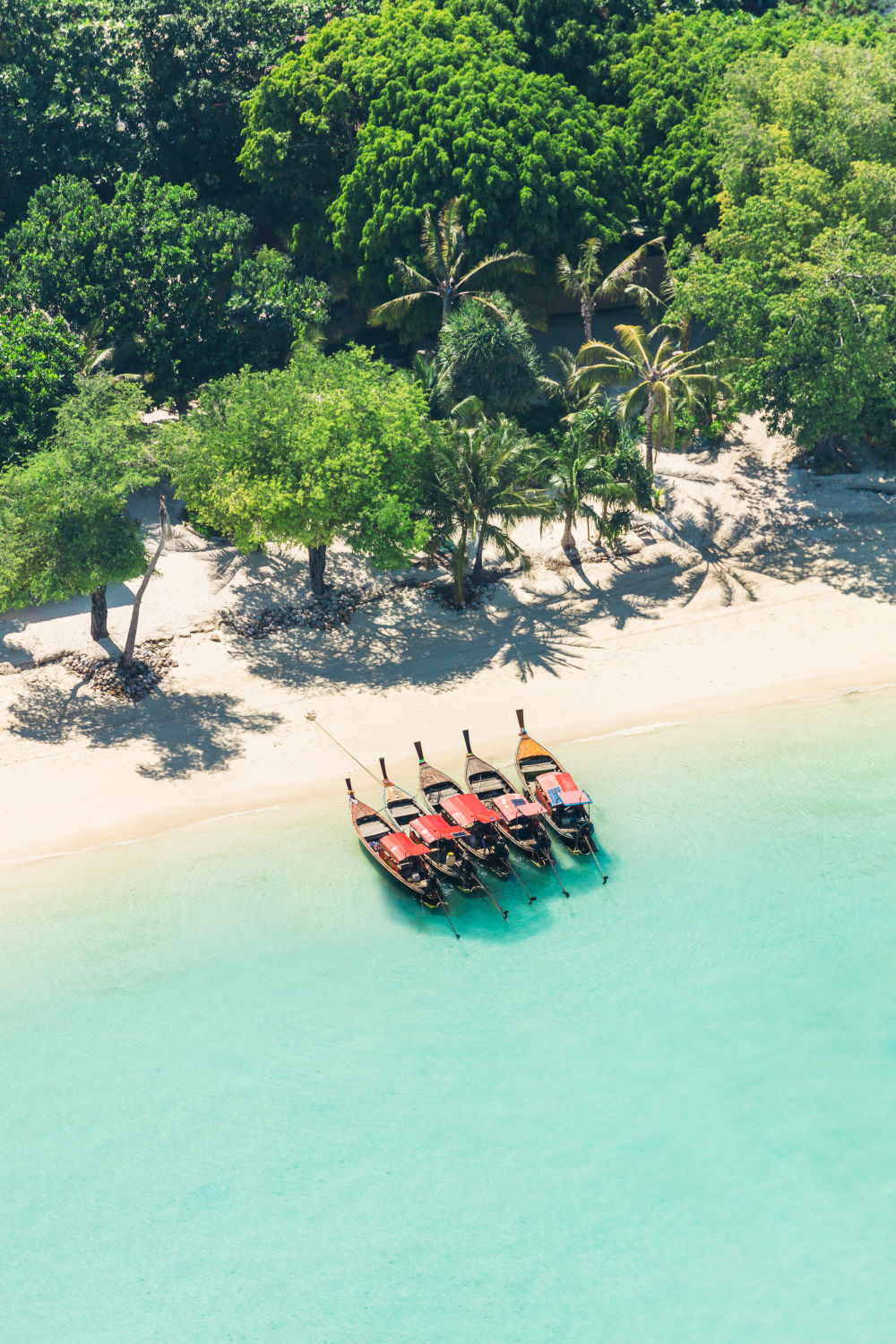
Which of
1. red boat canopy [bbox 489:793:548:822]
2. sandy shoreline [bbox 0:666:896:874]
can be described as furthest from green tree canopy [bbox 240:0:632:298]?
red boat canopy [bbox 489:793:548:822]

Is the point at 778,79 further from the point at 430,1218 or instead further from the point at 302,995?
the point at 430,1218

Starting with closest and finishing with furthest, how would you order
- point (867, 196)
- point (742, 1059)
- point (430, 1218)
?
point (430, 1218) → point (742, 1059) → point (867, 196)

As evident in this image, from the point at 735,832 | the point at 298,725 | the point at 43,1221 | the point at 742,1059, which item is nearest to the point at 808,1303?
the point at 742,1059

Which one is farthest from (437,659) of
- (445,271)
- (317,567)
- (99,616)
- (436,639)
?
(445,271)

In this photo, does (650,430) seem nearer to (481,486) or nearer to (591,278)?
(481,486)

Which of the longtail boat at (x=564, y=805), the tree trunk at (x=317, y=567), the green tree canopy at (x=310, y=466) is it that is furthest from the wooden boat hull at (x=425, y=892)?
the tree trunk at (x=317, y=567)

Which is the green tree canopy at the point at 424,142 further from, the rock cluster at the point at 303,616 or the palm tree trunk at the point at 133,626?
the palm tree trunk at the point at 133,626
